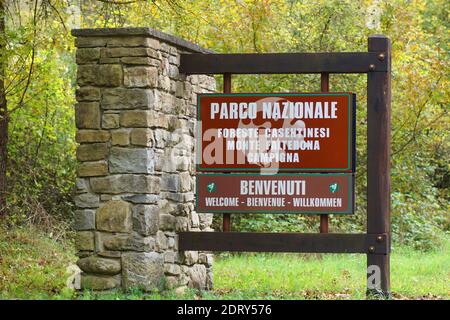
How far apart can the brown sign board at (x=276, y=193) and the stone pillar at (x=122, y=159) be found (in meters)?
0.53

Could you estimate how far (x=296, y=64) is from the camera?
9203 millimetres

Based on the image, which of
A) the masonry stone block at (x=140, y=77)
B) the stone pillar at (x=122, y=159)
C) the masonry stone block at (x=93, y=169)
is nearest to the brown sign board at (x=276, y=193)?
the stone pillar at (x=122, y=159)

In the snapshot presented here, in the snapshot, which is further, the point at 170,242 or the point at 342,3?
the point at 342,3

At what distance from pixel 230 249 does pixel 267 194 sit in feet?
2.16

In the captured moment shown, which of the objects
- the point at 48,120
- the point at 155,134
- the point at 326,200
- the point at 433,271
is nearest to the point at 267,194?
the point at 326,200

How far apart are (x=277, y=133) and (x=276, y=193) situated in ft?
1.94

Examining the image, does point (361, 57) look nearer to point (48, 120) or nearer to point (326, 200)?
point (326, 200)

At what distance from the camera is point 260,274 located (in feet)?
37.3

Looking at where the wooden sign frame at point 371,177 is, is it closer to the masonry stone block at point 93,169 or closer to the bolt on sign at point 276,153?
the bolt on sign at point 276,153

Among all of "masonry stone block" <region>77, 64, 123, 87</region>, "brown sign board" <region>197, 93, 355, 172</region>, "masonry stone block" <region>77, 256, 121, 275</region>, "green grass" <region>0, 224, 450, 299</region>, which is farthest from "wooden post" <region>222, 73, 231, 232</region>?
"masonry stone block" <region>77, 256, 121, 275</region>

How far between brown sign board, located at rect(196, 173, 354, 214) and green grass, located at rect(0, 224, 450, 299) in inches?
35.6

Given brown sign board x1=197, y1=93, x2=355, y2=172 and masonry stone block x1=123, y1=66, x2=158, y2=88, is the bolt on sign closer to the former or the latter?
brown sign board x1=197, y1=93, x2=355, y2=172

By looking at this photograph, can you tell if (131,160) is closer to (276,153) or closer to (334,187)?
(276,153)

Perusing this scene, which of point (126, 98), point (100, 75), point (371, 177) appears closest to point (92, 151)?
point (126, 98)
